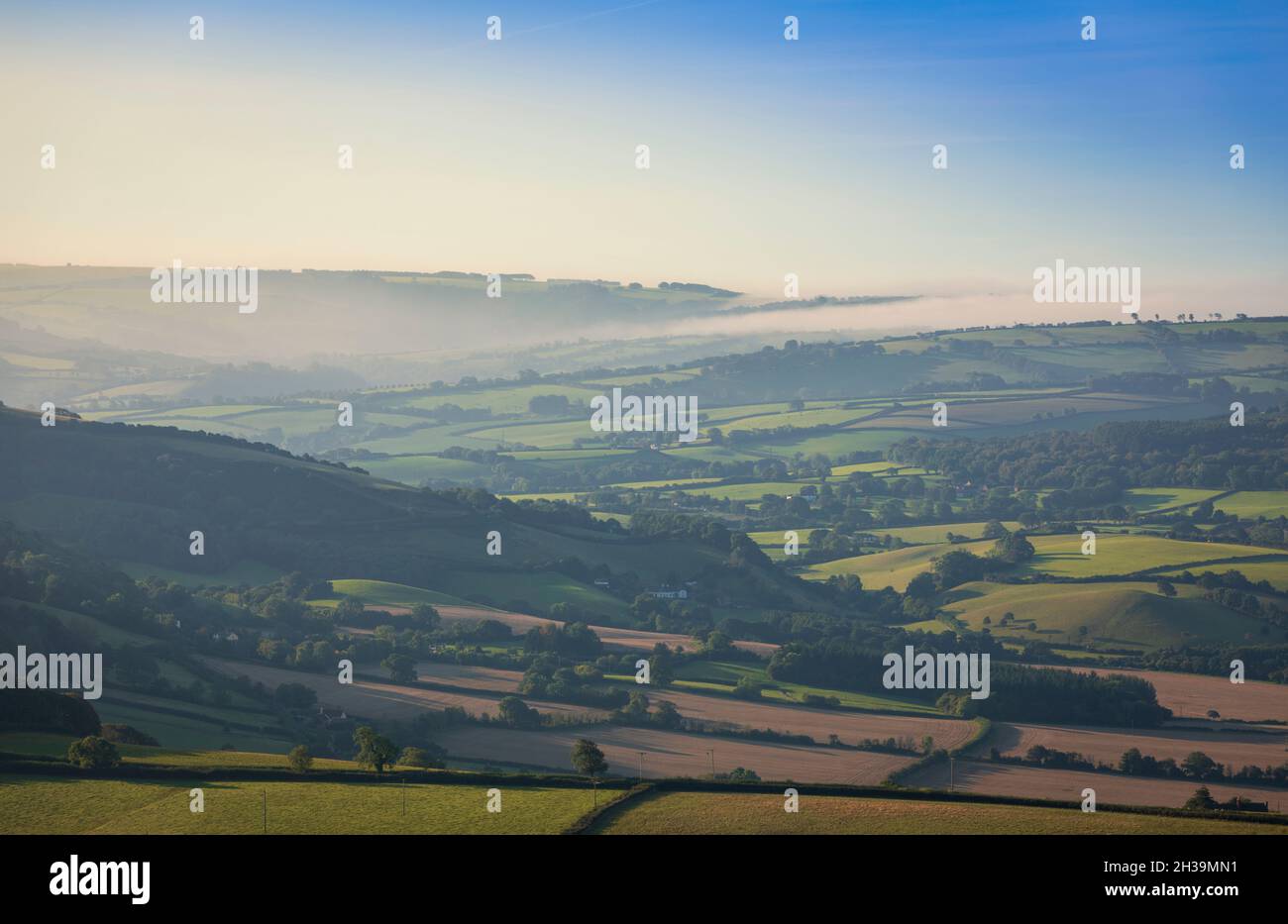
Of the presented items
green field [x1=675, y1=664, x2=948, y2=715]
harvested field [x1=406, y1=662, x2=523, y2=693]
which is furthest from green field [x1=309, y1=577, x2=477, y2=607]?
green field [x1=675, y1=664, x2=948, y2=715]

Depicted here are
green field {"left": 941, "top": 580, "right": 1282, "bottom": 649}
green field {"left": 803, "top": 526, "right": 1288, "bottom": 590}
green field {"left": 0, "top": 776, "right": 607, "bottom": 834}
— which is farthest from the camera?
green field {"left": 803, "top": 526, "right": 1288, "bottom": 590}

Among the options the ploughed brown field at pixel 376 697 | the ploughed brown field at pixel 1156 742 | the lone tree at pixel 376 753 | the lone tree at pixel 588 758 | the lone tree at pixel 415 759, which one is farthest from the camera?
the ploughed brown field at pixel 376 697

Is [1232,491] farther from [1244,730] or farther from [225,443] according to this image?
[225,443]

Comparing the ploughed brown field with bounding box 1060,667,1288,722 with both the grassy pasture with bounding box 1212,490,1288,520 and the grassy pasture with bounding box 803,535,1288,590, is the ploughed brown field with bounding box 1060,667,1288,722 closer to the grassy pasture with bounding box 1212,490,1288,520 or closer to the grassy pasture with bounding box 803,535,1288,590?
the grassy pasture with bounding box 803,535,1288,590

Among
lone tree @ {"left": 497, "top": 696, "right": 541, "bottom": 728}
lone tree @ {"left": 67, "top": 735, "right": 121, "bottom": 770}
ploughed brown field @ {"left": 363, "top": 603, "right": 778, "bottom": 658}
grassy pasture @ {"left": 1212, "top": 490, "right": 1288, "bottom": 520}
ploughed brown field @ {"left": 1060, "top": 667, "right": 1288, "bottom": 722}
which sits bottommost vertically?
ploughed brown field @ {"left": 1060, "top": 667, "right": 1288, "bottom": 722}

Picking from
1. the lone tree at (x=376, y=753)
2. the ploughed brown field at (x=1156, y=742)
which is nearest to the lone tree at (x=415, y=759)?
the lone tree at (x=376, y=753)

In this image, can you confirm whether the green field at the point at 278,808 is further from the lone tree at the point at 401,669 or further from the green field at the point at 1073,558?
the green field at the point at 1073,558

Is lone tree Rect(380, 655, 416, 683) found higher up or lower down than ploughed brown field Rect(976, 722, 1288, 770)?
higher up
